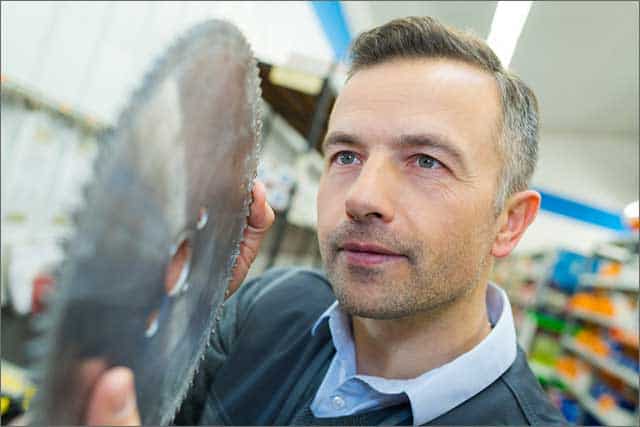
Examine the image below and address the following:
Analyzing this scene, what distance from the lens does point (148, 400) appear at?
0.36 m

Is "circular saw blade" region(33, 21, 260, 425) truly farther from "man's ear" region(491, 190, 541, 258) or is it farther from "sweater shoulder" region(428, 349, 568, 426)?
"man's ear" region(491, 190, 541, 258)

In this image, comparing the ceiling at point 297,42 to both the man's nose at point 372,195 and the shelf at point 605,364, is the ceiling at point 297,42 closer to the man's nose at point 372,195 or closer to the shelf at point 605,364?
the man's nose at point 372,195

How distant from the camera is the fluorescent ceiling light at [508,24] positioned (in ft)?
2.48

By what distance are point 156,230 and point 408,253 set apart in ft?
1.74

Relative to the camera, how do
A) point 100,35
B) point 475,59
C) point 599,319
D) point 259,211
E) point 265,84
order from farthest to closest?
1. point 599,319
2. point 265,84
3. point 100,35
4. point 475,59
5. point 259,211

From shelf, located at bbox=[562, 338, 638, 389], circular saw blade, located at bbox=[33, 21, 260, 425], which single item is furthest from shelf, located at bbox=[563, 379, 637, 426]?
circular saw blade, located at bbox=[33, 21, 260, 425]

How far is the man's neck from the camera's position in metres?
Answer: 0.88

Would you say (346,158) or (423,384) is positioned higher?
(346,158)

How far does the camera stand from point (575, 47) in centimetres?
88

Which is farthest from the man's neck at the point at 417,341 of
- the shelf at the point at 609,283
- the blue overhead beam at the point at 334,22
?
the shelf at the point at 609,283

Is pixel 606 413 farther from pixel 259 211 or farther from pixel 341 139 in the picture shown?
pixel 259 211

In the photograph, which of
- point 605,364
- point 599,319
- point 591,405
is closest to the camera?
point 605,364

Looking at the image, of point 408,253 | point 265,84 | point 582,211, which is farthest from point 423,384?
point 265,84

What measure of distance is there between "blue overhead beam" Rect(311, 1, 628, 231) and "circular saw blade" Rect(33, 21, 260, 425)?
1.80 feet
